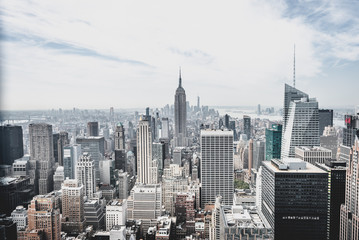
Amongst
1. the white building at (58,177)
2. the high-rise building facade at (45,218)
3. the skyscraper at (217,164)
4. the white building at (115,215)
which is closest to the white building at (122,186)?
the white building at (58,177)

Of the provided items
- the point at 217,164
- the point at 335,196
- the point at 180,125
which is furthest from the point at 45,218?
the point at 180,125

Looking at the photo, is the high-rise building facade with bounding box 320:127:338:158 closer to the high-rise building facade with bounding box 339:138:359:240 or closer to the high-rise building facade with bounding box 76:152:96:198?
the high-rise building facade with bounding box 339:138:359:240

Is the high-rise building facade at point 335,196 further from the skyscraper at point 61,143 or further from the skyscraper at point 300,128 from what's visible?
the skyscraper at point 61,143

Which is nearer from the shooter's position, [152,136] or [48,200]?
[48,200]

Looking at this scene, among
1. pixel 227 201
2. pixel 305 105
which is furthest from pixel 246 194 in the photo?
pixel 305 105

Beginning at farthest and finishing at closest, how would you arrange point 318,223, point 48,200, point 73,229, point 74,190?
1. point 74,190
2. point 73,229
3. point 48,200
4. point 318,223

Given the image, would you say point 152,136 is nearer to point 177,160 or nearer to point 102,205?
point 177,160

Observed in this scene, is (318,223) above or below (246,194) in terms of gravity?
above

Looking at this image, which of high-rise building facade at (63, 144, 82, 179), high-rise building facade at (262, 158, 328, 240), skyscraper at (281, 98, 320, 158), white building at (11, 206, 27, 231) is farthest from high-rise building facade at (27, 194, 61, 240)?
skyscraper at (281, 98, 320, 158)

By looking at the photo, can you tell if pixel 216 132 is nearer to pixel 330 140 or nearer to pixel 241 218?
pixel 330 140
